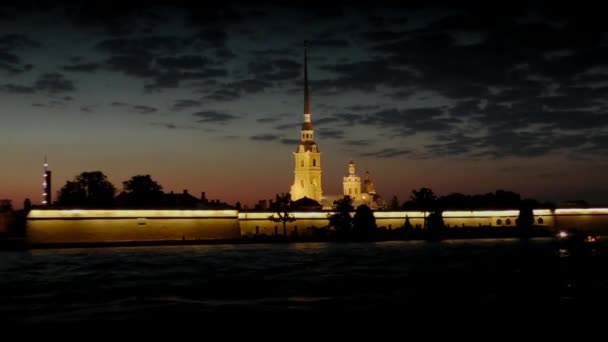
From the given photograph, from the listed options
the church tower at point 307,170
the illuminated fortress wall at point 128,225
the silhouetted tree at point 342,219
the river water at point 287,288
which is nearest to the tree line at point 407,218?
the silhouetted tree at point 342,219

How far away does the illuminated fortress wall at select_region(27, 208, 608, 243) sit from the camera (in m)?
88.3

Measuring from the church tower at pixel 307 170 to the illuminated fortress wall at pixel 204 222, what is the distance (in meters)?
35.1

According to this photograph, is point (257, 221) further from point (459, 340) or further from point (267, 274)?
point (459, 340)

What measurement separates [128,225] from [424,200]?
4955 centimetres

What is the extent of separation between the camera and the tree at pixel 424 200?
4742 inches

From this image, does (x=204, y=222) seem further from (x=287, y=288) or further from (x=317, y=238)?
(x=287, y=288)

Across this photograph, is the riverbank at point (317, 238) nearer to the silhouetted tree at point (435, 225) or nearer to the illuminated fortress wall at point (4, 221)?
the silhouetted tree at point (435, 225)

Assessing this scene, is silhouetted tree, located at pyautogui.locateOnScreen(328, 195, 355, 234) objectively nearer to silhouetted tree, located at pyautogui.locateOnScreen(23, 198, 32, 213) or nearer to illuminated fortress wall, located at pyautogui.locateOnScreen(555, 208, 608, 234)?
illuminated fortress wall, located at pyautogui.locateOnScreen(555, 208, 608, 234)

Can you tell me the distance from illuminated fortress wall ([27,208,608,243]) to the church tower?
3510 centimetres

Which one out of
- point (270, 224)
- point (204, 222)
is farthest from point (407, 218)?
point (204, 222)

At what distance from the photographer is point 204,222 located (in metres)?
99.0

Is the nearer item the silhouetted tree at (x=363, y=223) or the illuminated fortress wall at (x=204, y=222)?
the illuminated fortress wall at (x=204, y=222)

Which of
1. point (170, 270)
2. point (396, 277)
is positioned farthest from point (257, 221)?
point (396, 277)

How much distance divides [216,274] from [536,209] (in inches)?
3359
